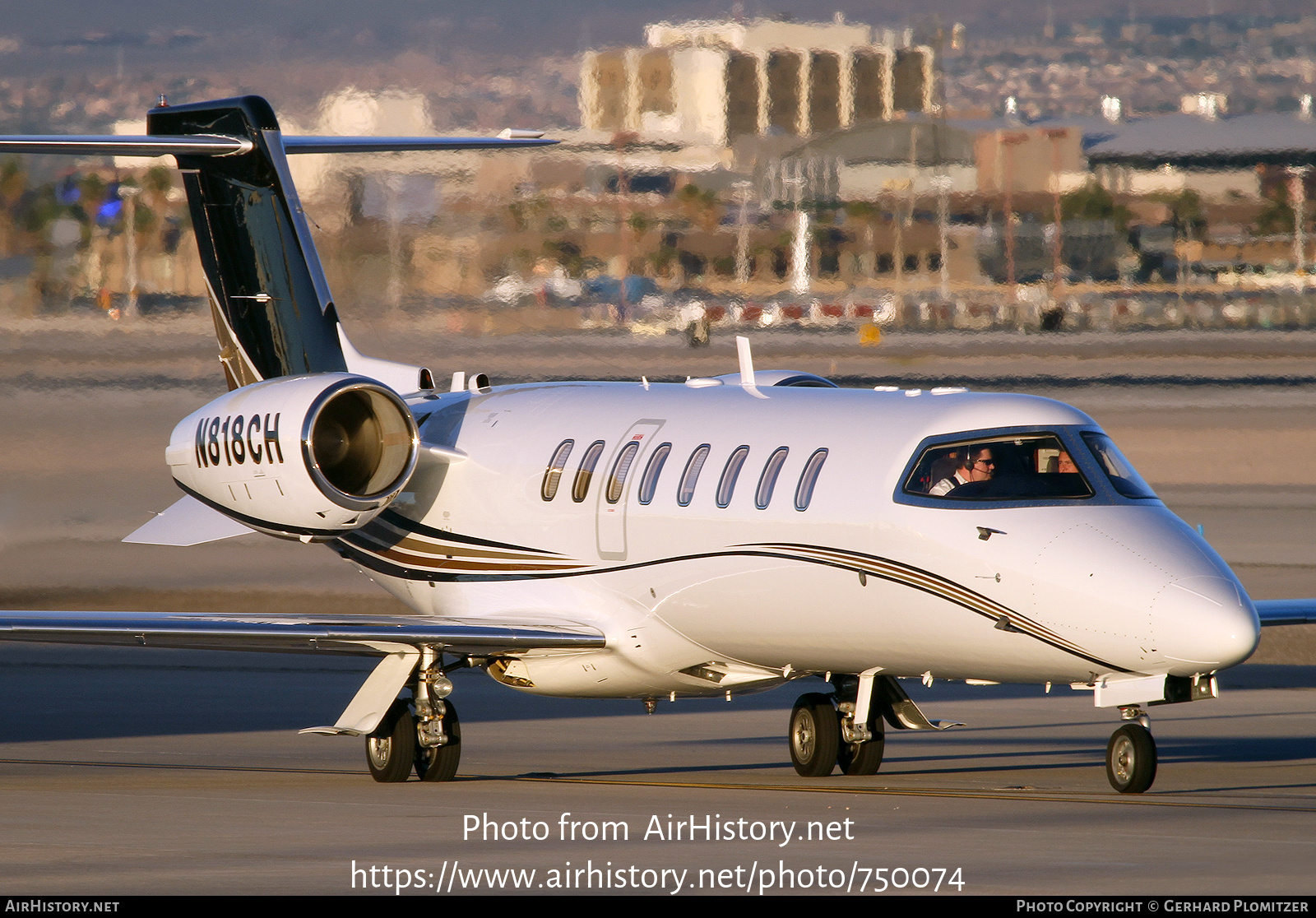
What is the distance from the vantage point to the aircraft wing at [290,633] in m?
15.2

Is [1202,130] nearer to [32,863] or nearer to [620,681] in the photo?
[620,681]

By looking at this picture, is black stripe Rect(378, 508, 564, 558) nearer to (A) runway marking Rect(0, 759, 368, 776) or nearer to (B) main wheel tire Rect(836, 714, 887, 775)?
(A) runway marking Rect(0, 759, 368, 776)

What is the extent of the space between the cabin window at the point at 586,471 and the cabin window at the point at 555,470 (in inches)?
7.5

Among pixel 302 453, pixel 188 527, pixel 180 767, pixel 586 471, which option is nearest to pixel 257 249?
pixel 188 527

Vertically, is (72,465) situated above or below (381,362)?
below

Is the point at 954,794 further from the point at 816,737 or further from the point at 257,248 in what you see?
the point at 257,248

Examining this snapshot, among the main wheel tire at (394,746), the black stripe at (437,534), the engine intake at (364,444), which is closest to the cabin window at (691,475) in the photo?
the black stripe at (437,534)

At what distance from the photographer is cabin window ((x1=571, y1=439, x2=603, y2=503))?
681 inches

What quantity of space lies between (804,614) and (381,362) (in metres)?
6.86

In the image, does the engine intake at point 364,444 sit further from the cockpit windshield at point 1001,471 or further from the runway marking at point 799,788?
the cockpit windshield at point 1001,471

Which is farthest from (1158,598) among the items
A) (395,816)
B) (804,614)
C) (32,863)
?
(32,863)

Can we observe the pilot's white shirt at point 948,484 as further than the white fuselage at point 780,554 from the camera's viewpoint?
Yes

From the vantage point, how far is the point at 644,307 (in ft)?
118

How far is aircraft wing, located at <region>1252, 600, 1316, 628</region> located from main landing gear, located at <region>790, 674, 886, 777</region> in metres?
2.77
